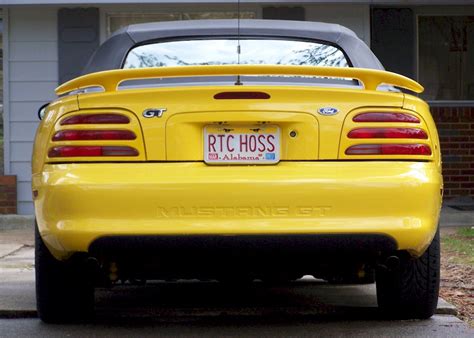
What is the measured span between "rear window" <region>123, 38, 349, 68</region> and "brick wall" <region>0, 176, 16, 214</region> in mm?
6579

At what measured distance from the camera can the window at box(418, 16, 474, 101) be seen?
13.1 metres

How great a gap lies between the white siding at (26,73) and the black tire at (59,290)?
22.5 ft

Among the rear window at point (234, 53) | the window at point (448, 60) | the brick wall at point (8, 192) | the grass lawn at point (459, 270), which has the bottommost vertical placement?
the grass lawn at point (459, 270)

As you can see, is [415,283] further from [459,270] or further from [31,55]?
[31,55]

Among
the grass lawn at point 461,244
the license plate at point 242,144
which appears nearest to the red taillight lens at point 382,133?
the license plate at point 242,144

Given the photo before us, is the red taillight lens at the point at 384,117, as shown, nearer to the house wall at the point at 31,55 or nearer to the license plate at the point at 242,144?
the license plate at the point at 242,144

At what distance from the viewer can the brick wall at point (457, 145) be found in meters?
12.9

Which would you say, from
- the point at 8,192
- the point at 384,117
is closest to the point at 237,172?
the point at 384,117

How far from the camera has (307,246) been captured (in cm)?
484

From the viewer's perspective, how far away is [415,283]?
17.9ft

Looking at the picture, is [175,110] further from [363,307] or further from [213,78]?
[363,307]

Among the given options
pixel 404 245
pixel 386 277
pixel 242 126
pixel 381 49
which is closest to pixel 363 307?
pixel 386 277

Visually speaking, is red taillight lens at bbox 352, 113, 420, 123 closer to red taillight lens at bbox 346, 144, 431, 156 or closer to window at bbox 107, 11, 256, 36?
red taillight lens at bbox 346, 144, 431, 156

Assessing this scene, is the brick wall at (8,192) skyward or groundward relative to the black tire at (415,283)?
skyward
